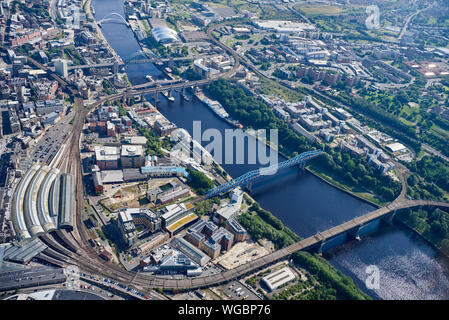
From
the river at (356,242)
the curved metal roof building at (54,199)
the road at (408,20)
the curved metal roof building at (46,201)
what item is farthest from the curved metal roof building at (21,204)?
the road at (408,20)

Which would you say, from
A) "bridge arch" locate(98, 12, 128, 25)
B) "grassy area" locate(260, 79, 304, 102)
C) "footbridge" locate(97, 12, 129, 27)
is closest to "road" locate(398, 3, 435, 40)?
"grassy area" locate(260, 79, 304, 102)

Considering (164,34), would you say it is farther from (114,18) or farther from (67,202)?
(67,202)

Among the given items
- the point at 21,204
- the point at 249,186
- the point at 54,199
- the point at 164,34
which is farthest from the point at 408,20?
the point at 21,204

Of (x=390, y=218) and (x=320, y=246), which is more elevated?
(x=320, y=246)

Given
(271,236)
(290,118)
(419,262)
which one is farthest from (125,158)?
(419,262)

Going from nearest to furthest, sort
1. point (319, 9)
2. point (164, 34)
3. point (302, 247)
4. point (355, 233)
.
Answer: point (302, 247) → point (355, 233) → point (164, 34) → point (319, 9)

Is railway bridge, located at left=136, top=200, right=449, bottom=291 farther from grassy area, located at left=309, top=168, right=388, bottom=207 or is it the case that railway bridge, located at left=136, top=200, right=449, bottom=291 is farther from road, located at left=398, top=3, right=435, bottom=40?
road, located at left=398, top=3, right=435, bottom=40

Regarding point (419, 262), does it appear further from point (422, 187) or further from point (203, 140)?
point (203, 140)

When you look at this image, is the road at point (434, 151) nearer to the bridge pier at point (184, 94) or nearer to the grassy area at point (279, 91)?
the grassy area at point (279, 91)
